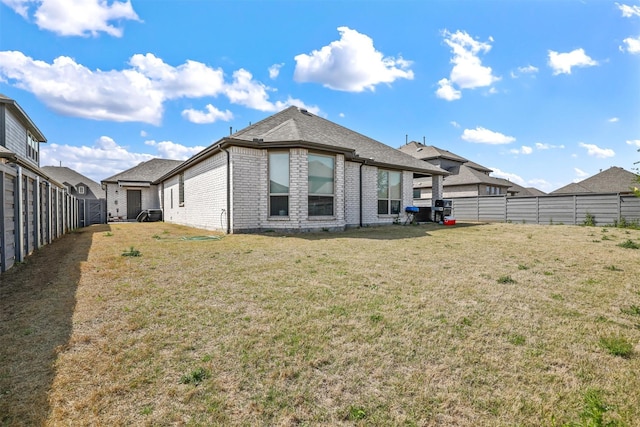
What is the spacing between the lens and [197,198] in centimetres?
1419

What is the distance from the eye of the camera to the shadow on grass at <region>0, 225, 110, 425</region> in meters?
2.03

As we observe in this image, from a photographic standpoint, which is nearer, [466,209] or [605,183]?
[466,209]

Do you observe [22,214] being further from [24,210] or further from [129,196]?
[129,196]

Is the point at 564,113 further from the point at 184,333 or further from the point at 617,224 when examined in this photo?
the point at 184,333

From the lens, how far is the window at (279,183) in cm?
1083

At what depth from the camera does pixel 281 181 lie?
35.6ft

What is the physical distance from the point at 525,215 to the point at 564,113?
Answer: 6.52 m

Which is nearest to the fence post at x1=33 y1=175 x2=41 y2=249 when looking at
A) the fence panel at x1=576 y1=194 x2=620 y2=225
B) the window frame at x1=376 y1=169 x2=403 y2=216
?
the window frame at x1=376 y1=169 x2=403 y2=216

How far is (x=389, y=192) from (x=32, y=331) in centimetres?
1388

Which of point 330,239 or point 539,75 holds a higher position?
point 539,75

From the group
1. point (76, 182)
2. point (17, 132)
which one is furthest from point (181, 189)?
point (76, 182)

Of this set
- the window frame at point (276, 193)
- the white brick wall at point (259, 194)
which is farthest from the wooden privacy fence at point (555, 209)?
the window frame at point (276, 193)

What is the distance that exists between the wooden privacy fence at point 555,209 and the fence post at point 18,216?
2264cm

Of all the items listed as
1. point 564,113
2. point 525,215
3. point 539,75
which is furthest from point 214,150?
point 525,215
